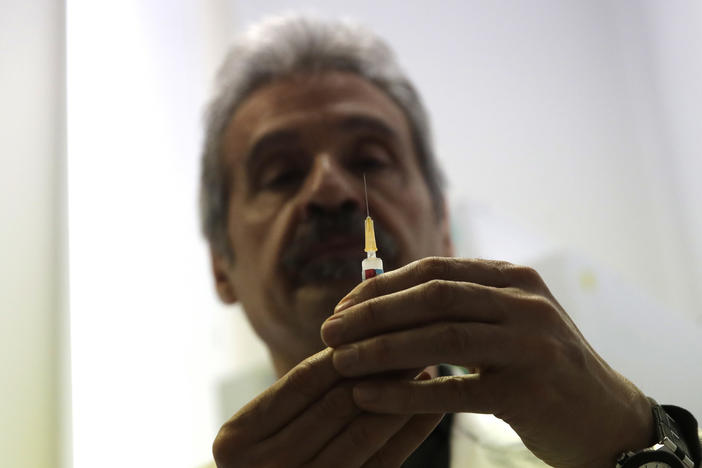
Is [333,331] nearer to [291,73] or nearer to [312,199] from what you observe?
[312,199]

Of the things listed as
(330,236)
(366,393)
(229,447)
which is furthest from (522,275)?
(330,236)

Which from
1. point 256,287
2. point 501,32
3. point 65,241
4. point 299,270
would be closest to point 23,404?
point 65,241

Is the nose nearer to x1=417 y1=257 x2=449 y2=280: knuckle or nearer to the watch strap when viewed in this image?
x1=417 y1=257 x2=449 y2=280: knuckle

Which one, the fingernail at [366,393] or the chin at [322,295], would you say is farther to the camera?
the chin at [322,295]

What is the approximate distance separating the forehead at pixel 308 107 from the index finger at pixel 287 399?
2.21ft

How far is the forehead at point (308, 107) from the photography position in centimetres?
124

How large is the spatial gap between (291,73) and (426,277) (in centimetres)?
84

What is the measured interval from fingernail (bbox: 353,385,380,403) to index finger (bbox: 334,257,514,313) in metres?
0.08

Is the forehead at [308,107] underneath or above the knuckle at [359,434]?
above

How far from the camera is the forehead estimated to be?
1.24 meters

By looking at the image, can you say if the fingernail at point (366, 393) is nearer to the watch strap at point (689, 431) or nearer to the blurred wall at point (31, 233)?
the watch strap at point (689, 431)

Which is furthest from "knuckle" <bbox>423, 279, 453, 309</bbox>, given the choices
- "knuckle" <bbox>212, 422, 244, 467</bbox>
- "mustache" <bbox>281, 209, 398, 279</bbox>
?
"mustache" <bbox>281, 209, 398, 279</bbox>

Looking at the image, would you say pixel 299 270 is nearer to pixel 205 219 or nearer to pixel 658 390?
pixel 205 219

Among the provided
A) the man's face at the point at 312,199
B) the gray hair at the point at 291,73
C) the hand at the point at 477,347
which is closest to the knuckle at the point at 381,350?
the hand at the point at 477,347
